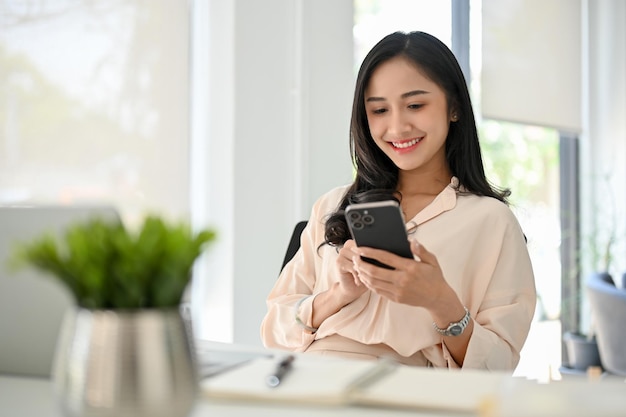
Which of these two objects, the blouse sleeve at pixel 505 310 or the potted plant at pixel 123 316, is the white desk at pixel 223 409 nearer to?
the potted plant at pixel 123 316

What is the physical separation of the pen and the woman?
550 millimetres

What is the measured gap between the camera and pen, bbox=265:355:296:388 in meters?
1.13

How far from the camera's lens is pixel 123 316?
78 centimetres

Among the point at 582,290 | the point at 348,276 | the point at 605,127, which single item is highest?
the point at 605,127

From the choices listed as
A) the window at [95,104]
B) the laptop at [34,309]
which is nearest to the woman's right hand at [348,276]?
the laptop at [34,309]

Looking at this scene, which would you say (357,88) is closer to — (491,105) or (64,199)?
(64,199)

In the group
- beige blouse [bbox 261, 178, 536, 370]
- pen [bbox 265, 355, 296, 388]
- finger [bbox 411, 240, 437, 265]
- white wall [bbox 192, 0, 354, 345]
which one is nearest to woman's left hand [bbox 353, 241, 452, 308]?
finger [bbox 411, 240, 437, 265]

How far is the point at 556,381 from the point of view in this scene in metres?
0.94

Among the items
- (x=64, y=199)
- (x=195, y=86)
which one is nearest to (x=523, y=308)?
(x=64, y=199)

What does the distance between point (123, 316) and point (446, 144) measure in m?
1.57

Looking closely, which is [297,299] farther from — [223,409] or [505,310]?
[223,409]

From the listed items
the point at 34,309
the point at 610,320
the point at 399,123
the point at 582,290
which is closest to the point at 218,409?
the point at 34,309

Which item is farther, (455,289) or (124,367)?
(455,289)

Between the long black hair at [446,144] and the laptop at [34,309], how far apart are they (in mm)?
929
